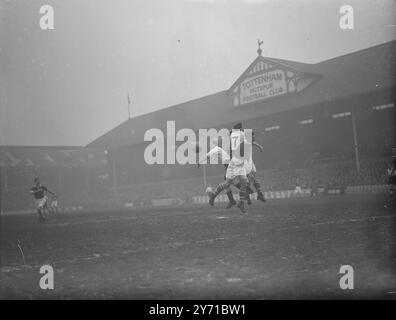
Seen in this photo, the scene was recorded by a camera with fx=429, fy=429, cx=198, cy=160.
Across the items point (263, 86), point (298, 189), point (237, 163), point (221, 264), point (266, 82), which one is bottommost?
point (221, 264)

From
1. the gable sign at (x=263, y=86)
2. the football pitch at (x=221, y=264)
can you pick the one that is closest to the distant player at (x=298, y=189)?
the gable sign at (x=263, y=86)

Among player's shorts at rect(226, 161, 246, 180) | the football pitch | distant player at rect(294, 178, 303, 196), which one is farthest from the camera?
distant player at rect(294, 178, 303, 196)

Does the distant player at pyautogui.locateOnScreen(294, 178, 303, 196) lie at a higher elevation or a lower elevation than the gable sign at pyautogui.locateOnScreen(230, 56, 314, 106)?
lower

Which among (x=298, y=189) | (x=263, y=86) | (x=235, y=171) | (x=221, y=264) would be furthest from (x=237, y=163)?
(x=263, y=86)

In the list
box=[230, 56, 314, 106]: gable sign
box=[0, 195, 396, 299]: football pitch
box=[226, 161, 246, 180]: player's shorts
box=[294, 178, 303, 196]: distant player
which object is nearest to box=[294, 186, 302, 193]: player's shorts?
box=[294, 178, 303, 196]: distant player

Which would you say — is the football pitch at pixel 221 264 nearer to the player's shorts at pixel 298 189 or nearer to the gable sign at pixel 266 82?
the player's shorts at pixel 298 189

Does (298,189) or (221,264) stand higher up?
(298,189)

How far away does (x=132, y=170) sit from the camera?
27094 mm

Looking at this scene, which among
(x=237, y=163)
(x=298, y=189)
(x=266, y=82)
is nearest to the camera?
(x=237, y=163)

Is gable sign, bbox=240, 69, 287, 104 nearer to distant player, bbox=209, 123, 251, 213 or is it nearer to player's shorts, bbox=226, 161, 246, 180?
distant player, bbox=209, 123, 251, 213

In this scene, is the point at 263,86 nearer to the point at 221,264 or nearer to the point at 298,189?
the point at 298,189

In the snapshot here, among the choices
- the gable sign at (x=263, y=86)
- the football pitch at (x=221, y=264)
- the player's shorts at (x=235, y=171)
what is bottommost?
the football pitch at (x=221, y=264)
